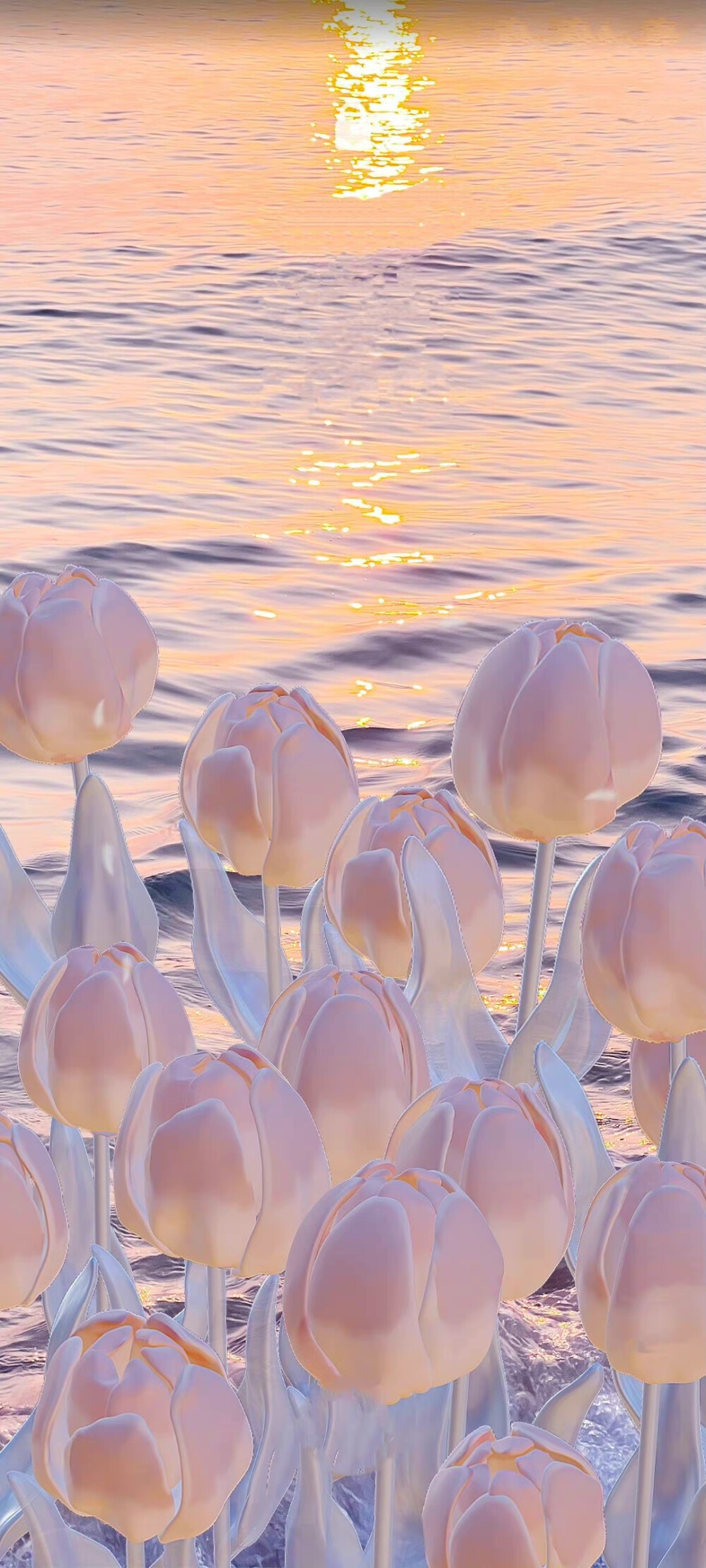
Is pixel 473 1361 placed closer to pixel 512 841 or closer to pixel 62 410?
pixel 512 841

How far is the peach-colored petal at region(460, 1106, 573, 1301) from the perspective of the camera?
1.19 feet

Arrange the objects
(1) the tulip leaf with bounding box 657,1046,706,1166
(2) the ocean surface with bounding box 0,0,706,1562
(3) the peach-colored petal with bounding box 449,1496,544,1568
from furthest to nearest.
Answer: (2) the ocean surface with bounding box 0,0,706,1562 → (1) the tulip leaf with bounding box 657,1046,706,1166 → (3) the peach-colored petal with bounding box 449,1496,544,1568

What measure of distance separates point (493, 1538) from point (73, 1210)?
228mm

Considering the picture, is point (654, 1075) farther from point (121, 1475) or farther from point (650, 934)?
point (121, 1475)

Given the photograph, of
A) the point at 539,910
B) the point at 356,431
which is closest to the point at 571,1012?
the point at 539,910

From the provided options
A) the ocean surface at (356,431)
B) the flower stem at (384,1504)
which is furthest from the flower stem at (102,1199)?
the ocean surface at (356,431)

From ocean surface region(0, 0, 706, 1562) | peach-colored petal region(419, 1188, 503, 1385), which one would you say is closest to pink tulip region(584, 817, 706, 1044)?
peach-colored petal region(419, 1188, 503, 1385)

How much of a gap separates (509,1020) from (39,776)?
470mm

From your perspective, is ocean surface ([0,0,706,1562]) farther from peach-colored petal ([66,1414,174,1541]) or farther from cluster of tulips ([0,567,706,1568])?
peach-colored petal ([66,1414,174,1541])

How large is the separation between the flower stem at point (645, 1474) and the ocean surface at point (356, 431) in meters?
0.23

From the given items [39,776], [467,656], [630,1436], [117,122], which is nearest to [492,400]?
[467,656]

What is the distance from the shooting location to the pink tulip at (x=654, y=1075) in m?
0.48

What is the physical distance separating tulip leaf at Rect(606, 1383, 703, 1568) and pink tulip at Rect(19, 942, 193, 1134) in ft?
0.50

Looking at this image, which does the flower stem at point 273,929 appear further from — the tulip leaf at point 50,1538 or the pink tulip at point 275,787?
the tulip leaf at point 50,1538
